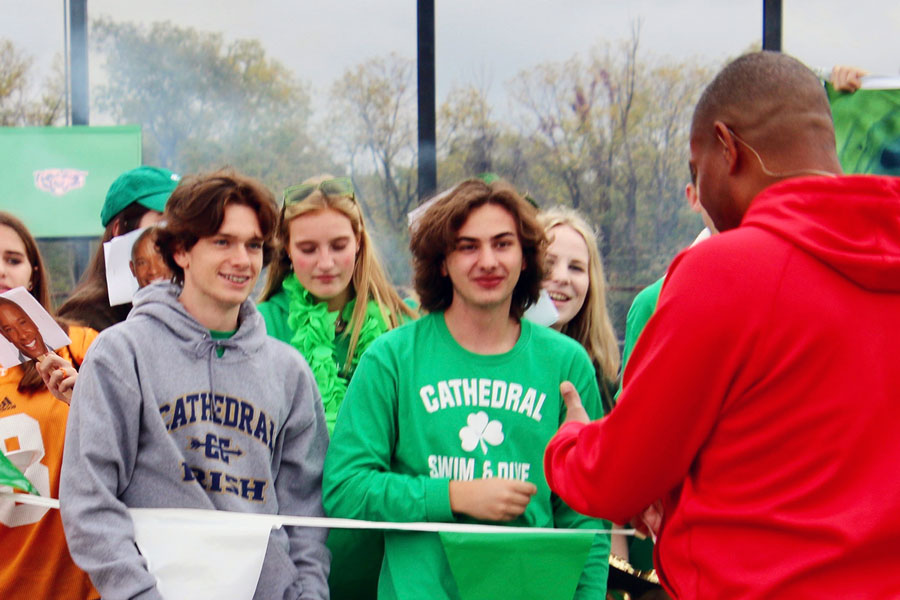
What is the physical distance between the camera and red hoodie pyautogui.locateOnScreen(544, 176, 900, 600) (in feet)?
4.47

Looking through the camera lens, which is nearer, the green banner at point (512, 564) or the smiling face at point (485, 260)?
the green banner at point (512, 564)

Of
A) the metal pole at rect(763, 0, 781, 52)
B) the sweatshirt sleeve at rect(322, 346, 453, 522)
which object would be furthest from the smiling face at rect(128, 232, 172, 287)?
the metal pole at rect(763, 0, 781, 52)

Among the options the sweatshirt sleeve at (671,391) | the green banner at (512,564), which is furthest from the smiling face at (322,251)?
the sweatshirt sleeve at (671,391)

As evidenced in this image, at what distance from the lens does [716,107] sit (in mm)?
1589

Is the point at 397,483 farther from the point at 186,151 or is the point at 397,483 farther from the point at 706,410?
the point at 186,151

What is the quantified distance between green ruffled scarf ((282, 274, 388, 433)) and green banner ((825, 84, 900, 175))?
5.06 feet

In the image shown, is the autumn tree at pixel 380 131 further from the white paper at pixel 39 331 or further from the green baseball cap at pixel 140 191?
the white paper at pixel 39 331

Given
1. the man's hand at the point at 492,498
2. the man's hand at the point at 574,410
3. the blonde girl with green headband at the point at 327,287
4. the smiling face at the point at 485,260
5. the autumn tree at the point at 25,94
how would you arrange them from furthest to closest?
1. the autumn tree at the point at 25,94
2. the blonde girl with green headband at the point at 327,287
3. the smiling face at the point at 485,260
4. the man's hand at the point at 492,498
5. the man's hand at the point at 574,410

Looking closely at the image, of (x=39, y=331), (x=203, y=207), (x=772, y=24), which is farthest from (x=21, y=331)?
(x=772, y=24)

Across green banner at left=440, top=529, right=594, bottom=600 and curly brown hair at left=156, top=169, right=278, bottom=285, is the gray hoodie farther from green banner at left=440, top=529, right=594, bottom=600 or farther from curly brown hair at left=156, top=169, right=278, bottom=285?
green banner at left=440, top=529, right=594, bottom=600

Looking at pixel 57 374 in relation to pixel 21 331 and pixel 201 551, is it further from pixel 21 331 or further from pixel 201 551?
pixel 201 551

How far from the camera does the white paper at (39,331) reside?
8.16ft

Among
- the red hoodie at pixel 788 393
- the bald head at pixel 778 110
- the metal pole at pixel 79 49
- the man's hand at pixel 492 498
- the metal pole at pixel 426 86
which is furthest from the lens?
the metal pole at pixel 79 49

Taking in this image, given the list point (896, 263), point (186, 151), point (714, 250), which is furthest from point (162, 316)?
point (186, 151)
